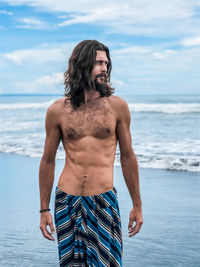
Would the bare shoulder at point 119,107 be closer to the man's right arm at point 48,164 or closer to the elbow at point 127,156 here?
the elbow at point 127,156

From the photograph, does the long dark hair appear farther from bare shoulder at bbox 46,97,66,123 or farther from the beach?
the beach

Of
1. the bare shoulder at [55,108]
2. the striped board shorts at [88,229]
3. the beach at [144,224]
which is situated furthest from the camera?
the beach at [144,224]

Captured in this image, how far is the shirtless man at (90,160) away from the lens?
7.20 ft

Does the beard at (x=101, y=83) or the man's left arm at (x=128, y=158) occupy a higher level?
the beard at (x=101, y=83)

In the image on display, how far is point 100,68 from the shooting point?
228cm

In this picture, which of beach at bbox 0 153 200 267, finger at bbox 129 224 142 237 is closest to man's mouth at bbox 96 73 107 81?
finger at bbox 129 224 142 237

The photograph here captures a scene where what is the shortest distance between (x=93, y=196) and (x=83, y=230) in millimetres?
194

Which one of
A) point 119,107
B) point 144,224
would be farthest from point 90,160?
point 144,224

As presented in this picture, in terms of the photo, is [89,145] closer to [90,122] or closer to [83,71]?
[90,122]

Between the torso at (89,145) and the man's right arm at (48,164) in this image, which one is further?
the man's right arm at (48,164)

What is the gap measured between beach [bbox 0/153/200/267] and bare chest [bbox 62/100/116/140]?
2003 millimetres

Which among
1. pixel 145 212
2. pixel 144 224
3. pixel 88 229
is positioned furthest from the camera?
pixel 145 212

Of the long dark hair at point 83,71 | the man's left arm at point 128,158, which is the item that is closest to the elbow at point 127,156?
the man's left arm at point 128,158

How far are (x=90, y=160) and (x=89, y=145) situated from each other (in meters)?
0.08
